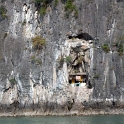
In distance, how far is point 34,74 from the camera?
40.3m

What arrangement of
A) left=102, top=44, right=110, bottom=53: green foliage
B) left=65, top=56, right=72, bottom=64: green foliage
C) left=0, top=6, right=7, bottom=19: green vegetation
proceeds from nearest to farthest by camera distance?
left=102, top=44, right=110, bottom=53: green foliage < left=65, top=56, right=72, bottom=64: green foliage < left=0, top=6, right=7, bottom=19: green vegetation

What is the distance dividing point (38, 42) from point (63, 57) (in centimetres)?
311

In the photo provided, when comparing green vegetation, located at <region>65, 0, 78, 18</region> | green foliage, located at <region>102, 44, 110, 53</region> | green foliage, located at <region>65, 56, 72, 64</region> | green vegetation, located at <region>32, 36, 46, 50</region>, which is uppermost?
green vegetation, located at <region>65, 0, 78, 18</region>

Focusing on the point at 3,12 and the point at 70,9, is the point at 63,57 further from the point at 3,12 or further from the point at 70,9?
the point at 3,12

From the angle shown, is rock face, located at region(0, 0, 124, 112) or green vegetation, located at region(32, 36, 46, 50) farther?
green vegetation, located at region(32, 36, 46, 50)

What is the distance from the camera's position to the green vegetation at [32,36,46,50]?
41094 millimetres

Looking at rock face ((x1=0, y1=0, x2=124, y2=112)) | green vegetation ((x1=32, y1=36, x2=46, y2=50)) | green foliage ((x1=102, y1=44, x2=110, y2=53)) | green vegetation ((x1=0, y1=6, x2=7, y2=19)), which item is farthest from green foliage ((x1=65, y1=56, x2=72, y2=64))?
green vegetation ((x1=0, y1=6, x2=7, y2=19))

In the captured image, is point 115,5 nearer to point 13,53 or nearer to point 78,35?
point 78,35

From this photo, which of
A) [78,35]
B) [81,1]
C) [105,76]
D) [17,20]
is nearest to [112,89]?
[105,76]

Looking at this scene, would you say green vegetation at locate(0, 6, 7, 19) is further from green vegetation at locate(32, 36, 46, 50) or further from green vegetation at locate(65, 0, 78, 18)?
green vegetation at locate(65, 0, 78, 18)

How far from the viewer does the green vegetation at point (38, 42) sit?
135 ft

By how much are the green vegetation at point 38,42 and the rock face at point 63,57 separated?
333mm

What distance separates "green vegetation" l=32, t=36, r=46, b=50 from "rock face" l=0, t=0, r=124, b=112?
0.33 meters

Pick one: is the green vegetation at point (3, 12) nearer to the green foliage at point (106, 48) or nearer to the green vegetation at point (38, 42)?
the green vegetation at point (38, 42)
